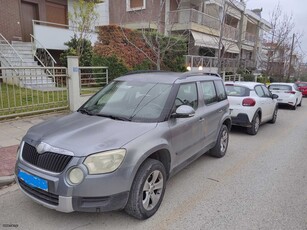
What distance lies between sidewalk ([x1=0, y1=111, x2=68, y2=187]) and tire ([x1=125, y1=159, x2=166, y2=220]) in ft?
7.45

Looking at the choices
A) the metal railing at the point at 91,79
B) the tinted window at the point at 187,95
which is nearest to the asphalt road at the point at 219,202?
the tinted window at the point at 187,95

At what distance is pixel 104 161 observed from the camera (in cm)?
274

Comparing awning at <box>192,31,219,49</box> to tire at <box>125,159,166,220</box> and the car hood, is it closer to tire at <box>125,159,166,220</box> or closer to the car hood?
the car hood

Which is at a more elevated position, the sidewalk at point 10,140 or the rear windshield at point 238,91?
the rear windshield at point 238,91

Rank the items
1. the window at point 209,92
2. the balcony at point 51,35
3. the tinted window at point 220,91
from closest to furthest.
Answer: the window at point 209,92 < the tinted window at point 220,91 < the balcony at point 51,35

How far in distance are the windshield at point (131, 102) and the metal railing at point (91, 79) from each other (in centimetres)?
504

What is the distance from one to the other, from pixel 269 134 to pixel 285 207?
15.5 feet

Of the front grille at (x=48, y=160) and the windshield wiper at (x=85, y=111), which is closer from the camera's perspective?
the front grille at (x=48, y=160)

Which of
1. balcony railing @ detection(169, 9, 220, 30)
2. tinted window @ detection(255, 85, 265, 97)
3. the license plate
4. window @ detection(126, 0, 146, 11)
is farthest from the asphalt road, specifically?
window @ detection(126, 0, 146, 11)

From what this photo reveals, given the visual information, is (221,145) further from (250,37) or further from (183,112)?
A: (250,37)

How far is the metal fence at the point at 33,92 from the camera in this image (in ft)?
24.0

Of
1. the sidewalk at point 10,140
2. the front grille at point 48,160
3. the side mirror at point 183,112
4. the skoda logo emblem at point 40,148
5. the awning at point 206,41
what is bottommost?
the sidewalk at point 10,140

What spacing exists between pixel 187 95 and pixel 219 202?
1.71 metres

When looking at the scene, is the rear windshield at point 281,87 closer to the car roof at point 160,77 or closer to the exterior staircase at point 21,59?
the car roof at point 160,77
